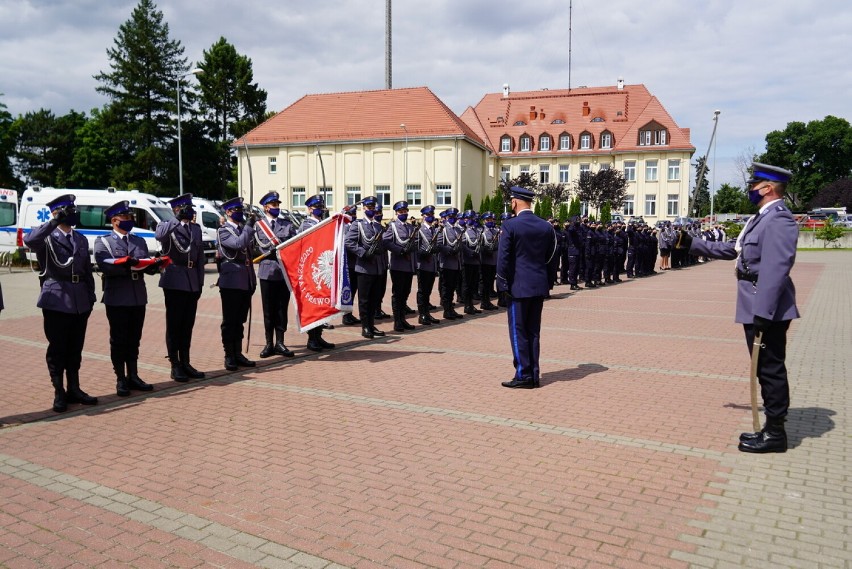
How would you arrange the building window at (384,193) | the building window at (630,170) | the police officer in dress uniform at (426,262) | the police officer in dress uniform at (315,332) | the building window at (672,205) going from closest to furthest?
the police officer in dress uniform at (315,332) < the police officer in dress uniform at (426,262) < the building window at (384,193) < the building window at (672,205) < the building window at (630,170)

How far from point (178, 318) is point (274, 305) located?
1683mm

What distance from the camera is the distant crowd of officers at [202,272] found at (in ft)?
21.4

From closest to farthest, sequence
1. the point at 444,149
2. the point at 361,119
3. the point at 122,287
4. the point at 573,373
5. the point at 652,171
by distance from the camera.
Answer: the point at 122,287, the point at 573,373, the point at 444,149, the point at 361,119, the point at 652,171

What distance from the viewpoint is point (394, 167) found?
59.8m

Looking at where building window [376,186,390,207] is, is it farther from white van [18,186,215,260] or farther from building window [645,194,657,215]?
white van [18,186,215,260]

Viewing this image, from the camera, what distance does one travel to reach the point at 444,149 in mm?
58438

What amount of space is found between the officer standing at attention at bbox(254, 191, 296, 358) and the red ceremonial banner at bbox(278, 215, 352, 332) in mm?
266

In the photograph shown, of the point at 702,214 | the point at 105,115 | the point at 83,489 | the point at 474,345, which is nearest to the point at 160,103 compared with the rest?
the point at 105,115

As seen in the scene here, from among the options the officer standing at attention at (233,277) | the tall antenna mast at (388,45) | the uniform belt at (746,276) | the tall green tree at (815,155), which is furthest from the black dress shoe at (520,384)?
the tall green tree at (815,155)

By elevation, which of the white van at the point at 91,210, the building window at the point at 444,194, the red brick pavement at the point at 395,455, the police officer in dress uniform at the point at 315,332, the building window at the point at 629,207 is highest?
the building window at the point at 444,194

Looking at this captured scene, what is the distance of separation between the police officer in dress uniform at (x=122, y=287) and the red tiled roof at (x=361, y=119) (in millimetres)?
51587

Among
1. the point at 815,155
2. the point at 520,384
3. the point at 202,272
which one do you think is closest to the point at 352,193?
the point at 202,272

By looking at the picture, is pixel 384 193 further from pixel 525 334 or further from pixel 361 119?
pixel 525 334

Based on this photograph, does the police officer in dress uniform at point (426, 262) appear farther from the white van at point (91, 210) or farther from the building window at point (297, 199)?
the building window at point (297, 199)
